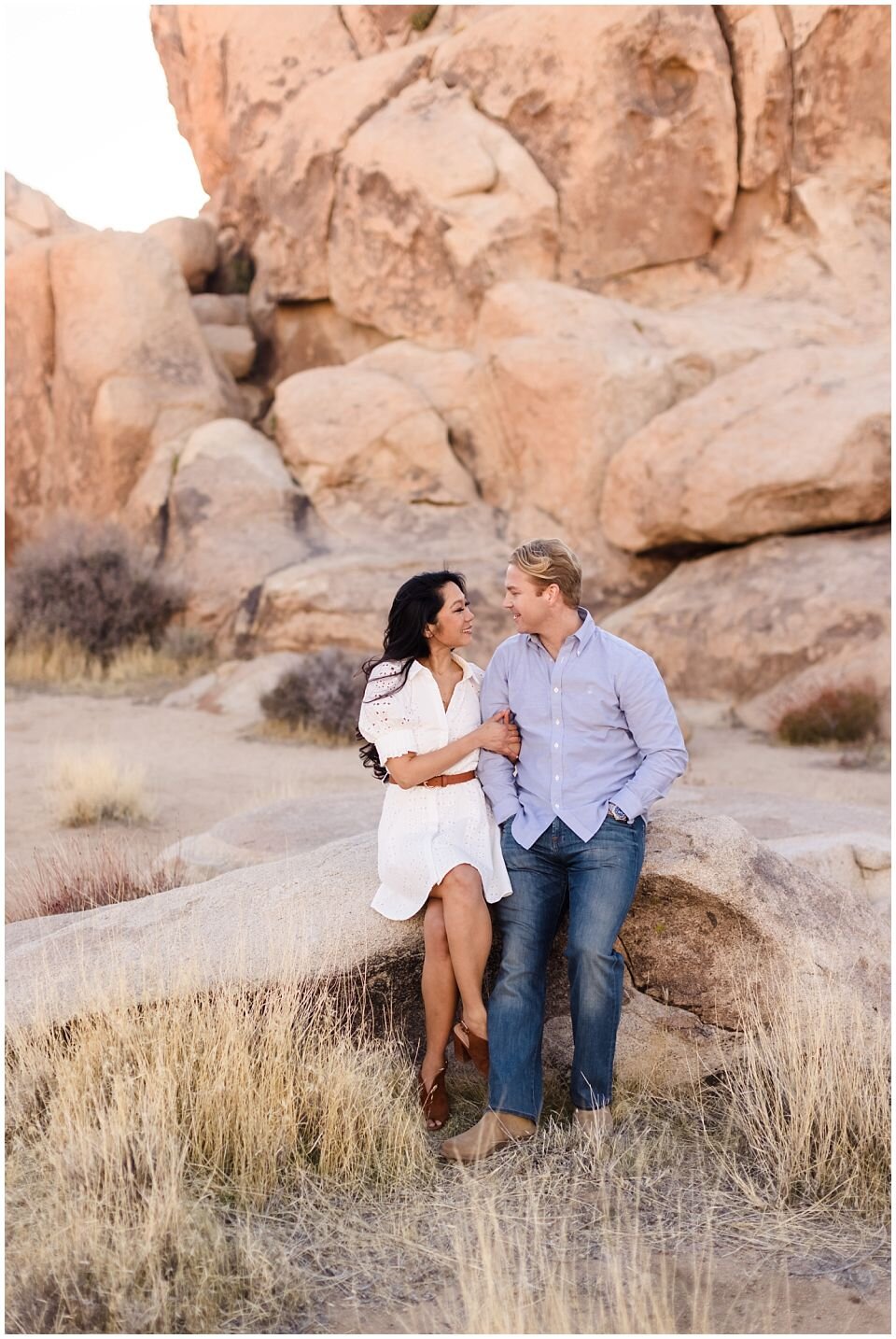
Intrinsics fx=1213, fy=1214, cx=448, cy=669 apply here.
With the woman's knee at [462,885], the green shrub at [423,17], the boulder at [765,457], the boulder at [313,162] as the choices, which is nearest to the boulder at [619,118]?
the boulder at [313,162]

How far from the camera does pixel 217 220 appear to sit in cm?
2106

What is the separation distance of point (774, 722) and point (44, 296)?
12.4 m

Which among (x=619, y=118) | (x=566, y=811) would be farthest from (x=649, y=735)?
(x=619, y=118)

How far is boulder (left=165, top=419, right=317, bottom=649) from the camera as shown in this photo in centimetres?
1596

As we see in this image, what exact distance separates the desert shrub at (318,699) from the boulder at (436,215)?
6.46 metres

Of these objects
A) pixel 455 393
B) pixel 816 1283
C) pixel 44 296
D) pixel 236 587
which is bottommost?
pixel 816 1283

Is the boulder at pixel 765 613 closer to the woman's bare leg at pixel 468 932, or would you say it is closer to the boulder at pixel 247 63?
the woman's bare leg at pixel 468 932

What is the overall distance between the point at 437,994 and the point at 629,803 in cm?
94

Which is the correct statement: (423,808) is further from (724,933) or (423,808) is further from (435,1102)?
(724,933)

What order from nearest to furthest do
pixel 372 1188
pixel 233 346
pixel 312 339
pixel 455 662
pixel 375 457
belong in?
1. pixel 372 1188
2. pixel 455 662
3. pixel 375 457
4. pixel 312 339
5. pixel 233 346

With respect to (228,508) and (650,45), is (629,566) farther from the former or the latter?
(650,45)

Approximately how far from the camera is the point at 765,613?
13742 mm

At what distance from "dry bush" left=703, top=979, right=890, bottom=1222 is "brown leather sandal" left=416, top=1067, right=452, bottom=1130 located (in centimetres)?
91

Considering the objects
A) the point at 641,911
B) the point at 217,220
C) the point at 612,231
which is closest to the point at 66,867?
the point at 641,911
